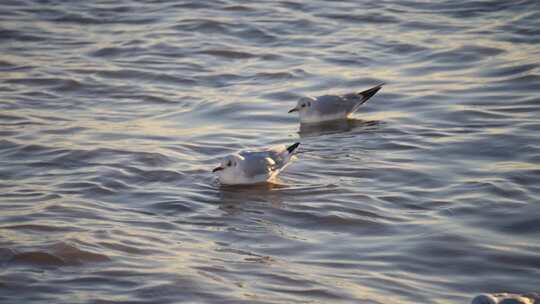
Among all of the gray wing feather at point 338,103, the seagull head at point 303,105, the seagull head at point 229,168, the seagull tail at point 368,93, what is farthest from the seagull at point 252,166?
the seagull tail at point 368,93

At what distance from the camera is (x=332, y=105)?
35.4ft

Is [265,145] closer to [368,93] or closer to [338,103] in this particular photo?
[338,103]

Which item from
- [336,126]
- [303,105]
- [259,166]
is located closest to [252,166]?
[259,166]

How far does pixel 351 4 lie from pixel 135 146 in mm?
7283

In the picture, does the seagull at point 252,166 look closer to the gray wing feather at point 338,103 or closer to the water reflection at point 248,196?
the water reflection at point 248,196

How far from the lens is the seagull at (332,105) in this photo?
10617 millimetres

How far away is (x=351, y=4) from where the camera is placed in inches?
620

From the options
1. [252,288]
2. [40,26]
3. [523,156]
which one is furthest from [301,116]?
[40,26]

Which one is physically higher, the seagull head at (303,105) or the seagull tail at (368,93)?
the seagull tail at (368,93)

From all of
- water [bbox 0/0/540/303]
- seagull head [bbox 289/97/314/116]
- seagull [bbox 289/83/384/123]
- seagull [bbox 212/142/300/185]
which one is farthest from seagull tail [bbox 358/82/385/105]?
seagull [bbox 212/142/300/185]

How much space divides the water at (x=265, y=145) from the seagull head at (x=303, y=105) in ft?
0.90

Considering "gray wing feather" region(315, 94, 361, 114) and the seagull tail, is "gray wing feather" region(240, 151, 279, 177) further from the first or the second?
the seagull tail

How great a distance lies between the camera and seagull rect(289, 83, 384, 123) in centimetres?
1062

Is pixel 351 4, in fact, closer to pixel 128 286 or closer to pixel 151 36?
pixel 151 36
